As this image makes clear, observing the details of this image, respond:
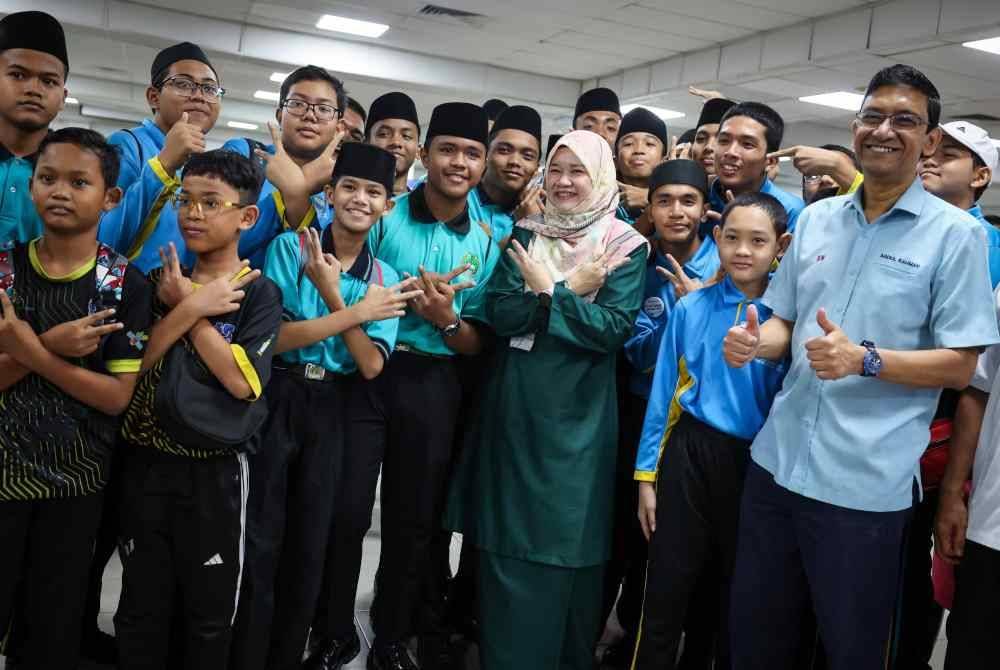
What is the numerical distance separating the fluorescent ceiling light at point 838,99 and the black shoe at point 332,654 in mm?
9542

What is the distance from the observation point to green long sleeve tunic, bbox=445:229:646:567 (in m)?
2.67

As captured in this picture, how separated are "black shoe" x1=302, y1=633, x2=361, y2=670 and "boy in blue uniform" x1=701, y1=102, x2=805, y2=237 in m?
2.04

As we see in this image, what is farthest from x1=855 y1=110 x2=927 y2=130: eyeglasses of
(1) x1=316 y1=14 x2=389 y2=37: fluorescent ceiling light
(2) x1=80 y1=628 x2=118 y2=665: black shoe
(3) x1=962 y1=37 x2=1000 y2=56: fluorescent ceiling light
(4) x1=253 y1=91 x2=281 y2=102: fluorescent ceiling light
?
(4) x1=253 y1=91 x2=281 y2=102: fluorescent ceiling light

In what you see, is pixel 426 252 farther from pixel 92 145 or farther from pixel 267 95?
pixel 267 95

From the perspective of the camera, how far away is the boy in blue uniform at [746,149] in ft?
10.3

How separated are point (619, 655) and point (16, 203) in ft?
8.54

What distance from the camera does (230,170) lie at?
2.31 m

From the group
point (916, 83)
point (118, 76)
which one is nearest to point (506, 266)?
point (916, 83)

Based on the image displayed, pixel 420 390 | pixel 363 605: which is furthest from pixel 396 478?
pixel 363 605

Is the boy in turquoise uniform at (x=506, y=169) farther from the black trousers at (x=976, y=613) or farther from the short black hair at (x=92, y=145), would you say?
the black trousers at (x=976, y=613)

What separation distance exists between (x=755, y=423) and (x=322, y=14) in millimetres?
8586

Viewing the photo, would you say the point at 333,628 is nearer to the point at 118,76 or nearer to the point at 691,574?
the point at 691,574

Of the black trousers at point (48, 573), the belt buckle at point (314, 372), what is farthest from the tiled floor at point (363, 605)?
the belt buckle at point (314, 372)

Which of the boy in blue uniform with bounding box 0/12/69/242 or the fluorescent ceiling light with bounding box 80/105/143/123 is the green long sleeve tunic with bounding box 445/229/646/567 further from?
the fluorescent ceiling light with bounding box 80/105/143/123
